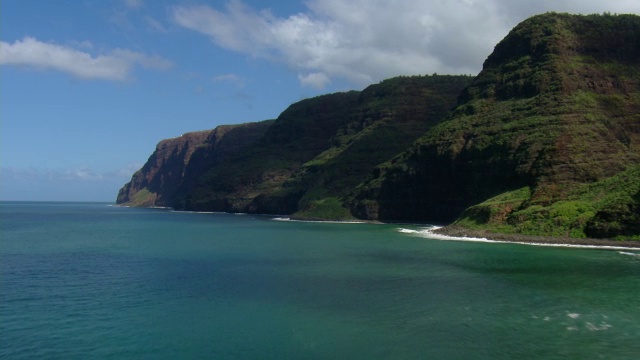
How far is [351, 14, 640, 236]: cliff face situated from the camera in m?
91.1

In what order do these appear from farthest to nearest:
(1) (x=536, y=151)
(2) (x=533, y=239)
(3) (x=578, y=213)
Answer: (1) (x=536, y=151)
(3) (x=578, y=213)
(2) (x=533, y=239)

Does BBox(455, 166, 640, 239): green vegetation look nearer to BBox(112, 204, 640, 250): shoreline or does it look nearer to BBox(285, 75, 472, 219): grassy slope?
BBox(112, 204, 640, 250): shoreline

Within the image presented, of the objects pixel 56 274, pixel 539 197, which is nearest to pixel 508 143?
pixel 539 197

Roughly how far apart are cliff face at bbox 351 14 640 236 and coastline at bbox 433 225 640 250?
71.3 inches

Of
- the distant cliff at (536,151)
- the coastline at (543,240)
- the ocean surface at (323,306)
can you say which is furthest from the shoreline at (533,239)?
the ocean surface at (323,306)

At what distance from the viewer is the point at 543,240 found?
7819 centimetres

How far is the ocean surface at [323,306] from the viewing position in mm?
26969

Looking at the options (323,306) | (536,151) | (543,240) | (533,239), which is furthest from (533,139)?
(323,306)

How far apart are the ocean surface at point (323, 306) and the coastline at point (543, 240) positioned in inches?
223

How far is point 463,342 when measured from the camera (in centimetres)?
2781

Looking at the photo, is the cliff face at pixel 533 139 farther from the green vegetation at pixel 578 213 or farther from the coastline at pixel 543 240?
the coastline at pixel 543 240

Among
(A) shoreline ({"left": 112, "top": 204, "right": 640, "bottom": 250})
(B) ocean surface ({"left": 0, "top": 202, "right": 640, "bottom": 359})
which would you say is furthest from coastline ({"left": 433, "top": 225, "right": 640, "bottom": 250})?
(B) ocean surface ({"left": 0, "top": 202, "right": 640, "bottom": 359})

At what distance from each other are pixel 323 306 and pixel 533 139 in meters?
80.8

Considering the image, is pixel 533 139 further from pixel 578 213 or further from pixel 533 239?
pixel 533 239
